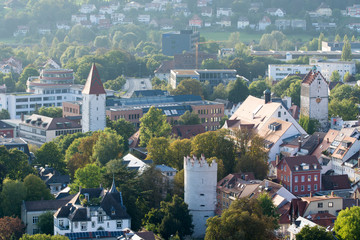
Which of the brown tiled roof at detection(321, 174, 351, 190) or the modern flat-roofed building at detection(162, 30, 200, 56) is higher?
the modern flat-roofed building at detection(162, 30, 200, 56)

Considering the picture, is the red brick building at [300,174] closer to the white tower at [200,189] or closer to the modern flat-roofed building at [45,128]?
the white tower at [200,189]

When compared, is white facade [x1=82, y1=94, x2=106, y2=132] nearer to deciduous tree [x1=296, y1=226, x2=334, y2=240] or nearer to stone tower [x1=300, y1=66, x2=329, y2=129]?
stone tower [x1=300, y1=66, x2=329, y2=129]

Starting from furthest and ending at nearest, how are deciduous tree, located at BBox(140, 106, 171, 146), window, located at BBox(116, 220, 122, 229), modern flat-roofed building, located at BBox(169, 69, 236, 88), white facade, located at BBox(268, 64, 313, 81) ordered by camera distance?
white facade, located at BBox(268, 64, 313, 81), modern flat-roofed building, located at BBox(169, 69, 236, 88), deciduous tree, located at BBox(140, 106, 171, 146), window, located at BBox(116, 220, 122, 229)

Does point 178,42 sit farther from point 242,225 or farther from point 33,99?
point 242,225

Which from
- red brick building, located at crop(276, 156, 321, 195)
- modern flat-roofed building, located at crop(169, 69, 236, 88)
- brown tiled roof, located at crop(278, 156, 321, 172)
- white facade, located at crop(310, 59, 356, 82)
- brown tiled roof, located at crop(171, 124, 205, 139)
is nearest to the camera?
red brick building, located at crop(276, 156, 321, 195)

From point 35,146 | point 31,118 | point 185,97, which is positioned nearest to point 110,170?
point 35,146

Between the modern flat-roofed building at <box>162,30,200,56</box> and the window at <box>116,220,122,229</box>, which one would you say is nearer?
the window at <box>116,220,122,229</box>

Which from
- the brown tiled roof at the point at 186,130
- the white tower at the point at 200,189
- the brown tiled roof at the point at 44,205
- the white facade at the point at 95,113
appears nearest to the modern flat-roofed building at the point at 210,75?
the white facade at the point at 95,113

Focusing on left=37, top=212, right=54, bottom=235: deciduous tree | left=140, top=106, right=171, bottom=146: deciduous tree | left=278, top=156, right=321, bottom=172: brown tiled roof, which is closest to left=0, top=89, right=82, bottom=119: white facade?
left=140, top=106, right=171, bottom=146: deciduous tree
